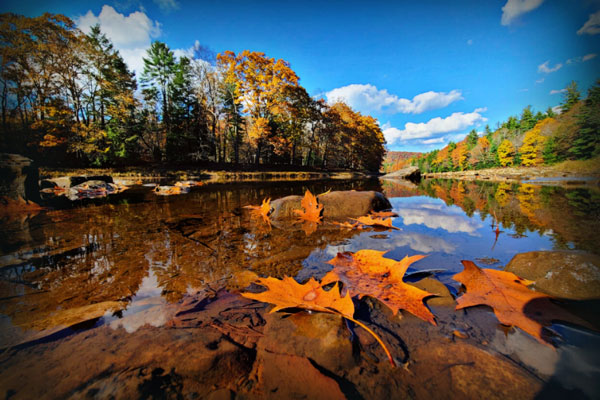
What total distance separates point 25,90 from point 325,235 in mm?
21561

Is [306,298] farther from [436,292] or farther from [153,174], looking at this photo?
[153,174]

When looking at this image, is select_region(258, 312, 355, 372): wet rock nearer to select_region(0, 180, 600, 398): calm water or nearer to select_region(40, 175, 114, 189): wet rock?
select_region(0, 180, 600, 398): calm water

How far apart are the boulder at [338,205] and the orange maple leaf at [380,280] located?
2.54 meters

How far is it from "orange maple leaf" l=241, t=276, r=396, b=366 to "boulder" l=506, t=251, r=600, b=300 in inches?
67.6

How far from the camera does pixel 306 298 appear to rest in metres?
1.48

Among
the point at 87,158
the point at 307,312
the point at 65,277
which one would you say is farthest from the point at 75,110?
the point at 307,312

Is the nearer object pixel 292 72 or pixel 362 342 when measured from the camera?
pixel 362 342

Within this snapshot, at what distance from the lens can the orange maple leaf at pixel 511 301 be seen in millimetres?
1301

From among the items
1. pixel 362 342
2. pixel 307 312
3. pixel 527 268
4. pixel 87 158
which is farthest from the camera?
pixel 87 158

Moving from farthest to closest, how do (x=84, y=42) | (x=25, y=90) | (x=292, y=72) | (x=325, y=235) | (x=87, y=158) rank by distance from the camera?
(x=292, y=72), (x=87, y=158), (x=84, y=42), (x=25, y=90), (x=325, y=235)

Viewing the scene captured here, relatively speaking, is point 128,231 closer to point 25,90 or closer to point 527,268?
point 527,268

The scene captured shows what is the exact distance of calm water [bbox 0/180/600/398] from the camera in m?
0.98

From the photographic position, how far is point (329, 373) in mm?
1015

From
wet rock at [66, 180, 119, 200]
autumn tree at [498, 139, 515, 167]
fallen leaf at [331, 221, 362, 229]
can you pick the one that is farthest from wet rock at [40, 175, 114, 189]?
autumn tree at [498, 139, 515, 167]
